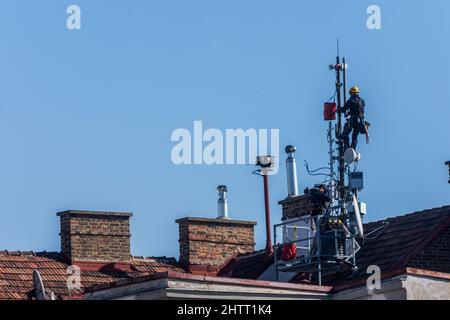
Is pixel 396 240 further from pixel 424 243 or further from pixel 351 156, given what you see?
pixel 351 156

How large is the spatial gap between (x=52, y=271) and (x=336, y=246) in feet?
28.8

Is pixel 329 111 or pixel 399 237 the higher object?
pixel 329 111

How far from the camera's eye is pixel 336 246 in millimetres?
41688

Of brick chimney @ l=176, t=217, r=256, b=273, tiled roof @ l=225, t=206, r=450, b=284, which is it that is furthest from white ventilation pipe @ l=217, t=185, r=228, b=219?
tiled roof @ l=225, t=206, r=450, b=284

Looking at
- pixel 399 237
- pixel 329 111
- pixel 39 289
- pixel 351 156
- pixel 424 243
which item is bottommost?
pixel 39 289

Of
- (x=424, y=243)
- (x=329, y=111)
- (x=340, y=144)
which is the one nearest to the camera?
(x=424, y=243)

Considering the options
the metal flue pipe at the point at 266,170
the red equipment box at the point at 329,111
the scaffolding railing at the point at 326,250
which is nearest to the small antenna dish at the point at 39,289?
the scaffolding railing at the point at 326,250

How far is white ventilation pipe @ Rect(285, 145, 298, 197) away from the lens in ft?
159

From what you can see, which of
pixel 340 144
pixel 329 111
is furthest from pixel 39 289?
pixel 329 111

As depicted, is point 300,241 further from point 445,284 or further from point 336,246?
point 445,284

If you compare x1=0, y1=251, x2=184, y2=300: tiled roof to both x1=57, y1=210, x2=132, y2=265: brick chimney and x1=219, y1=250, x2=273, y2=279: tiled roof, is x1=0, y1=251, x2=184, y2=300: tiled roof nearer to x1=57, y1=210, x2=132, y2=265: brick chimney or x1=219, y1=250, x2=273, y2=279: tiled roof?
x1=57, y1=210, x2=132, y2=265: brick chimney

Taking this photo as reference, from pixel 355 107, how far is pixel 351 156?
127 cm

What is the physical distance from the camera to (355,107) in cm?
4316
